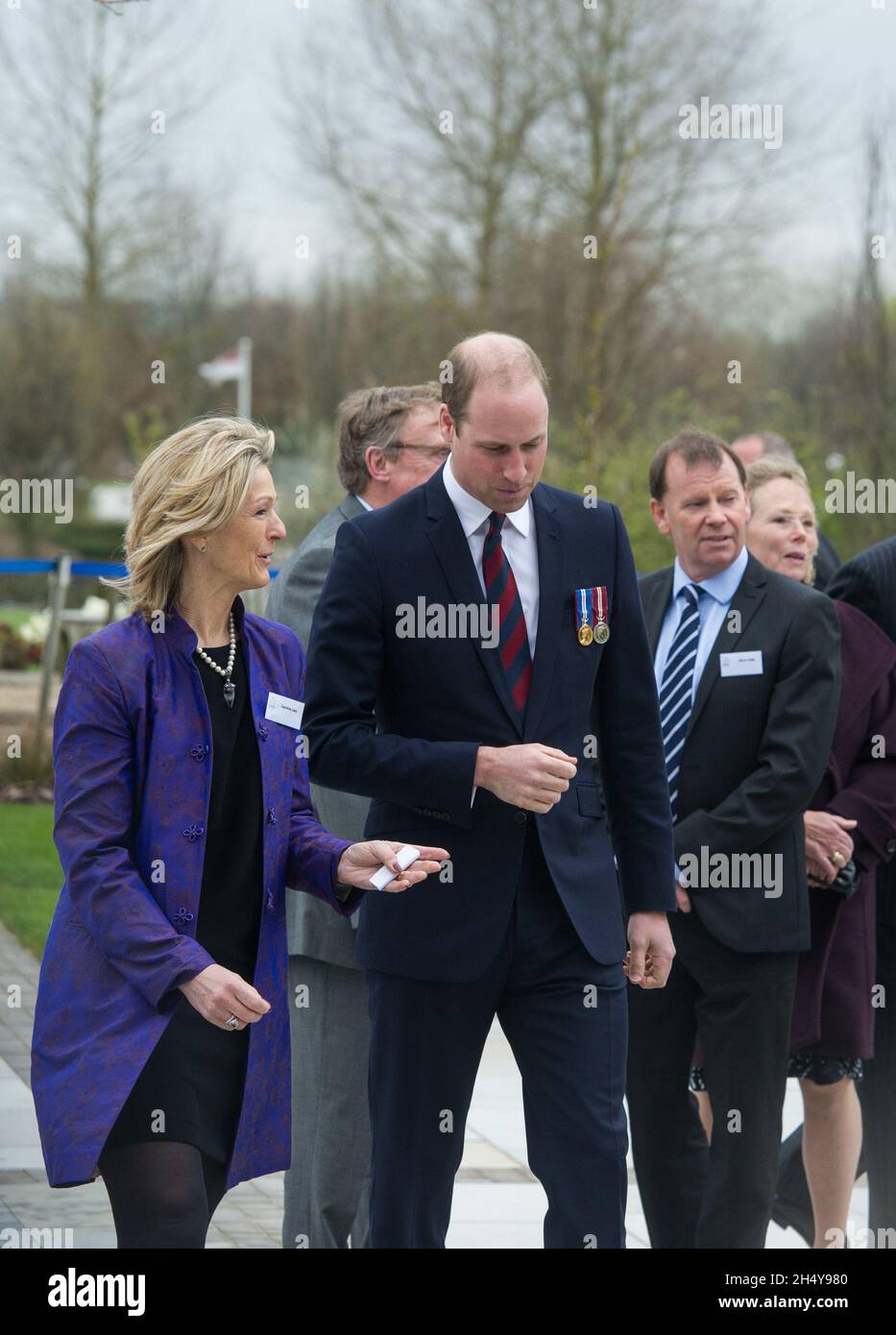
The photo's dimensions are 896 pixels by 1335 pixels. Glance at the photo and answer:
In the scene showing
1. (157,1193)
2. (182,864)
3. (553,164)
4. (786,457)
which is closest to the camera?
(157,1193)

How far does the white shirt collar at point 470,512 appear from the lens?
4117 millimetres

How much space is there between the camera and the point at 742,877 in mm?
4988

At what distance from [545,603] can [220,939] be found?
1015 millimetres

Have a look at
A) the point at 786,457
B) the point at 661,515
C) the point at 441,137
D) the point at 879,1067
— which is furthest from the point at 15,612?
the point at 879,1067

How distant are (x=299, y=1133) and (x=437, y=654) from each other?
63.0 inches

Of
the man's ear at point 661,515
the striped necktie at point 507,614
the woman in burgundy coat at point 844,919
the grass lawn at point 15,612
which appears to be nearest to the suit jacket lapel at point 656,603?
the man's ear at point 661,515

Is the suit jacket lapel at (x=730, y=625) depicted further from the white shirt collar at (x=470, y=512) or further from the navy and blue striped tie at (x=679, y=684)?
the white shirt collar at (x=470, y=512)

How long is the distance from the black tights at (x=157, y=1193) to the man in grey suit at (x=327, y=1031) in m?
1.23

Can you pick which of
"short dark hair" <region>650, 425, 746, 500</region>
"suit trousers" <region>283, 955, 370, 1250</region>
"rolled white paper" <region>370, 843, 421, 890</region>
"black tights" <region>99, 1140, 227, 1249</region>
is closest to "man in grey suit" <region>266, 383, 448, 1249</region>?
"suit trousers" <region>283, 955, 370, 1250</region>

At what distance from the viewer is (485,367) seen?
398 cm

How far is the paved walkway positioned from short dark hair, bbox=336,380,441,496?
2.35 m

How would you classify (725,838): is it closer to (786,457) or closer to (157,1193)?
(157,1193)

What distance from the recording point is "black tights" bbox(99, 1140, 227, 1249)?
3.45 metres

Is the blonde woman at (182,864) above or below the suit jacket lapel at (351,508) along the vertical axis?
below
